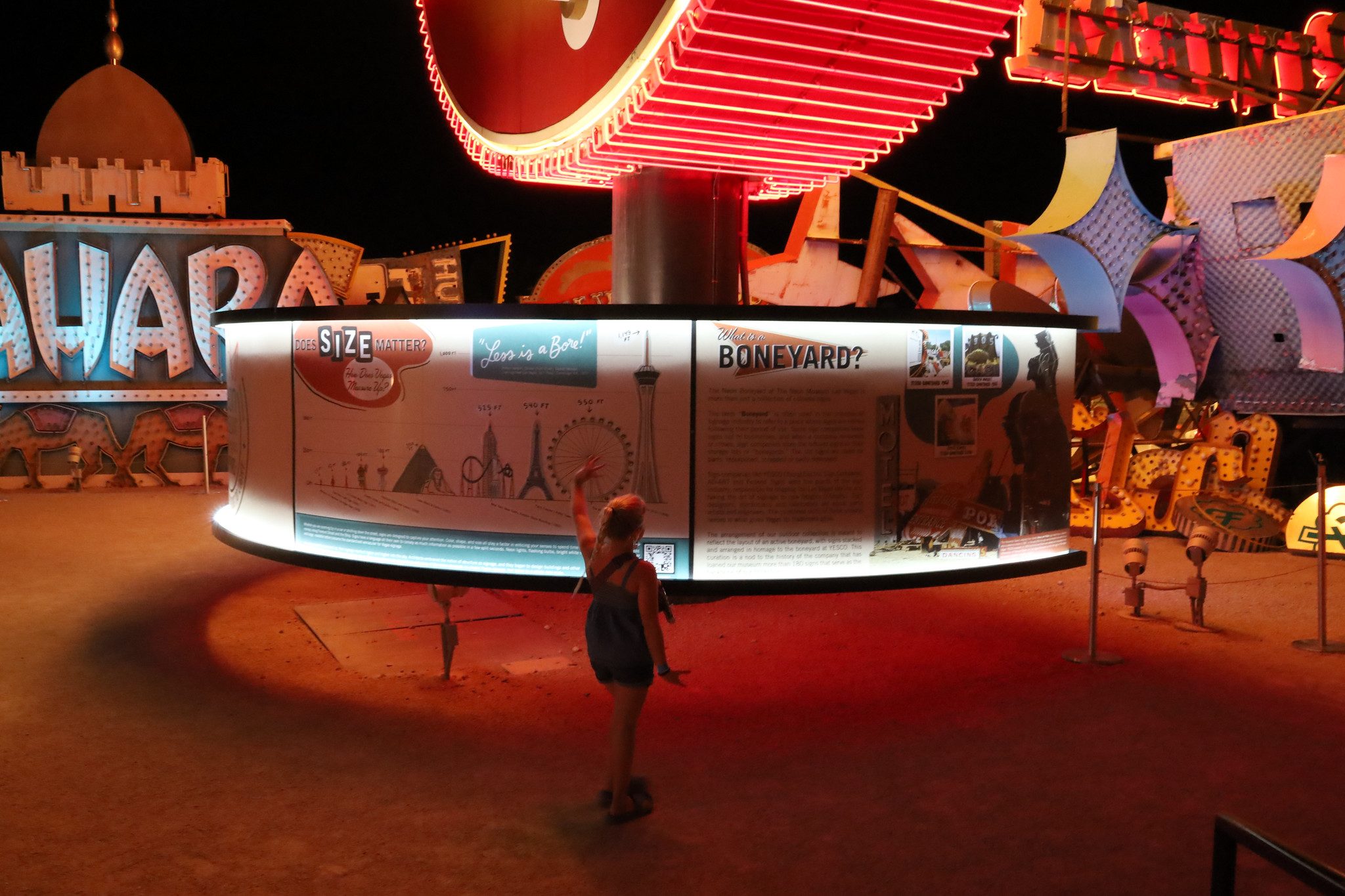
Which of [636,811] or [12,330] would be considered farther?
[12,330]

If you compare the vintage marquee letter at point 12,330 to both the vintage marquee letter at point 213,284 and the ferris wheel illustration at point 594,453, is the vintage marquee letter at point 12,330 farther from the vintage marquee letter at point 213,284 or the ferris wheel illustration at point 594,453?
the ferris wheel illustration at point 594,453

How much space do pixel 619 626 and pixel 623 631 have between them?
0.04m

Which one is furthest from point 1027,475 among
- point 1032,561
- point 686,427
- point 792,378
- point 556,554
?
point 556,554

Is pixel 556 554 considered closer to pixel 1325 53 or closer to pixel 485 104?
pixel 485 104

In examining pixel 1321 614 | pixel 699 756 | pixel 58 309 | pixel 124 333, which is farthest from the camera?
pixel 124 333

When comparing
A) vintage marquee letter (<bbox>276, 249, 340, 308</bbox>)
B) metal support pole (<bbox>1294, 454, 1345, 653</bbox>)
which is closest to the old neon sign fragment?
metal support pole (<bbox>1294, 454, 1345, 653</bbox>)

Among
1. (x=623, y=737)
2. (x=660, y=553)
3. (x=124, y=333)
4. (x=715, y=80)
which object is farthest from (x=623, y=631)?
(x=124, y=333)

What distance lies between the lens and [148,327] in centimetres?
1889

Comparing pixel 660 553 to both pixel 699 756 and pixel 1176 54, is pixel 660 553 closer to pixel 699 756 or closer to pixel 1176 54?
pixel 699 756

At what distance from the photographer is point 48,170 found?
747 inches

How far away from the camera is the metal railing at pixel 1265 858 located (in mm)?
2441

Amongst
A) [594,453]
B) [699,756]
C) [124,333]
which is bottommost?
[699,756]

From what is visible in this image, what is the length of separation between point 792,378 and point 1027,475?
2.24 m

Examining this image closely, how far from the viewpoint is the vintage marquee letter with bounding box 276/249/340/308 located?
752 inches
